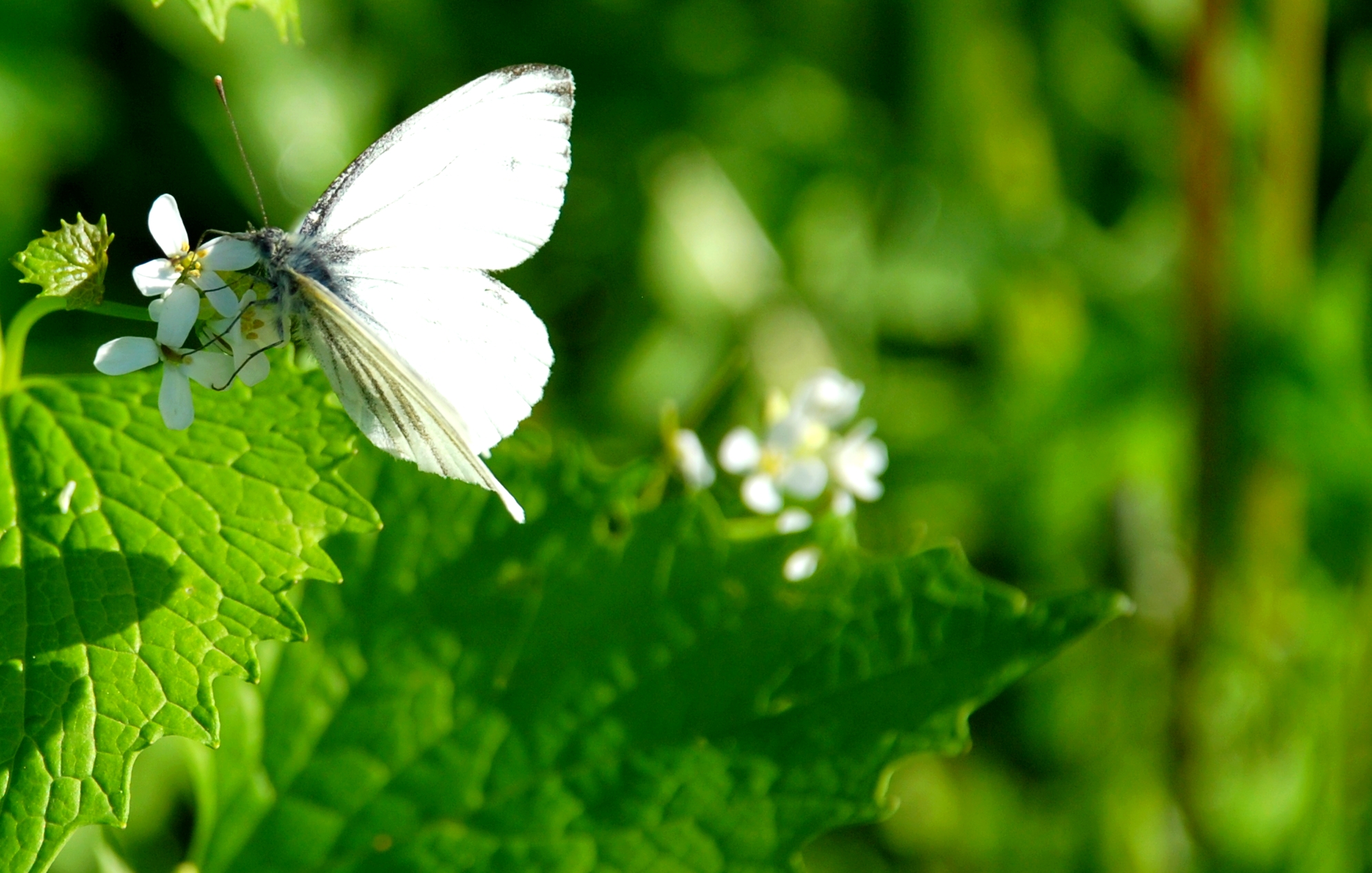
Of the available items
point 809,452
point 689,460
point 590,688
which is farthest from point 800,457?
point 590,688

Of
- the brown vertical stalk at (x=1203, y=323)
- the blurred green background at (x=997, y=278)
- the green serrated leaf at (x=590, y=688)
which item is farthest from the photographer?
the blurred green background at (x=997, y=278)

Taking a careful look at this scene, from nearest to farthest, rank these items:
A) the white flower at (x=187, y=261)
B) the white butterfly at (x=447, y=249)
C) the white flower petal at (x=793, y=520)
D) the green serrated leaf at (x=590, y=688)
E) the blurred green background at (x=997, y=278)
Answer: the white flower at (x=187, y=261), the white butterfly at (x=447, y=249), the green serrated leaf at (x=590, y=688), the white flower petal at (x=793, y=520), the blurred green background at (x=997, y=278)

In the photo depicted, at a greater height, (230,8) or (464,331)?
(230,8)

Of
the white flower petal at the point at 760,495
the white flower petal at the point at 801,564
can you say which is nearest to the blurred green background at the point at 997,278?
the white flower petal at the point at 760,495

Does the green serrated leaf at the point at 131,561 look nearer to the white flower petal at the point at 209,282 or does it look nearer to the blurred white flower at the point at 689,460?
the white flower petal at the point at 209,282

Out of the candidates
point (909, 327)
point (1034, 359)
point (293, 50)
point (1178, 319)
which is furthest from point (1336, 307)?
point (293, 50)

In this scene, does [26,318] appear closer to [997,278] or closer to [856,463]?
[856,463]

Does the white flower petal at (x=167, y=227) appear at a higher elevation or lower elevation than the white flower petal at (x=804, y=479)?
higher
